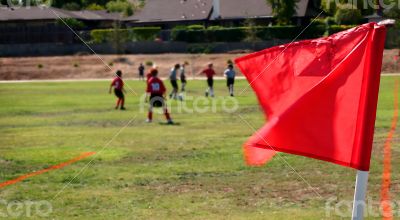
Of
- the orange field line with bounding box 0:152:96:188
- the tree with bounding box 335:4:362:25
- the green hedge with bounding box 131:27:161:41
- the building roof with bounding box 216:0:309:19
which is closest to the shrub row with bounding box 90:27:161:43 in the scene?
the green hedge with bounding box 131:27:161:41

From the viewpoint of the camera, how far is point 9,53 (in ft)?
210

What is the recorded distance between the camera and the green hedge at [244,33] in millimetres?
19786

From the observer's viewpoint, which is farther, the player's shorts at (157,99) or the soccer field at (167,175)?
the player's shorts at (157,99)

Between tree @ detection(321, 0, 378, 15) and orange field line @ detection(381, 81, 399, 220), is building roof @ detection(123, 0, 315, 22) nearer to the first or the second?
tree @ detection(321, 0, 378, 15)

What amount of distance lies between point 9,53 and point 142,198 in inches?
2182

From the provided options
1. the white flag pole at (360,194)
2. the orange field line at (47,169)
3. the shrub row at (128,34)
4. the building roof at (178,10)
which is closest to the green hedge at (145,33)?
the shrub row at (128,34)

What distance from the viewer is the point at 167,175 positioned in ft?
43.8

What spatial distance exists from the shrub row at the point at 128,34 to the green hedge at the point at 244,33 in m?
2.18

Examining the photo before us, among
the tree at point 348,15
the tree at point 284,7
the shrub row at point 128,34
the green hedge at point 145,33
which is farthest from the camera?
the green hedge at point 145,33

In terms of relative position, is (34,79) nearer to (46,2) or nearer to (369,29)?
(46,2)

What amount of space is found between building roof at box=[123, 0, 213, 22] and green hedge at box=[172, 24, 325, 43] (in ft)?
4.56

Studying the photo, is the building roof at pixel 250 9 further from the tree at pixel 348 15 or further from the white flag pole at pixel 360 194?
the white flag pole at pixel 360 194

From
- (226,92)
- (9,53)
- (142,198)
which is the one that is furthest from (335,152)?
(9,53)

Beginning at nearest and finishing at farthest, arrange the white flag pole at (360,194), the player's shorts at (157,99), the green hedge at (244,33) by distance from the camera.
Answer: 1. the white flag pole at (360,194)
2. the green hedge at (244,33)
3. the player's shorts at (157,99)
